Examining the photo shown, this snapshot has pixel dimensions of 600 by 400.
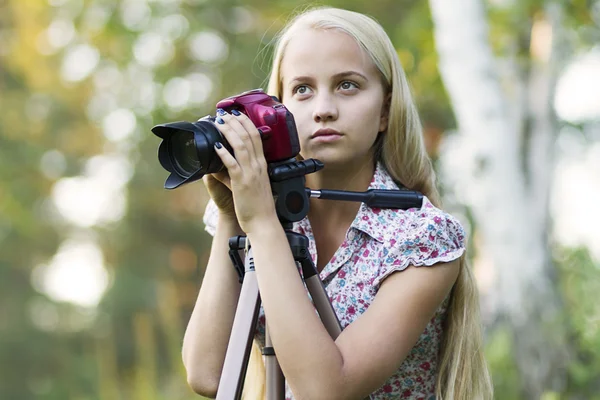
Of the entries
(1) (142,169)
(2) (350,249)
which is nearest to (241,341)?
(2) (350,249)

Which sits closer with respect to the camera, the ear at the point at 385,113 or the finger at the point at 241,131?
the finger at the point at 241,131

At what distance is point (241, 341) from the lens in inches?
73.2

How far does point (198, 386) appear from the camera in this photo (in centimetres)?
210

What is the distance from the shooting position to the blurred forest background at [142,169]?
5.50 metres

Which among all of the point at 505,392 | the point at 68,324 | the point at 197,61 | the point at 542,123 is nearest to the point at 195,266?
the point at 68,324

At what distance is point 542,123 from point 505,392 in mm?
2621

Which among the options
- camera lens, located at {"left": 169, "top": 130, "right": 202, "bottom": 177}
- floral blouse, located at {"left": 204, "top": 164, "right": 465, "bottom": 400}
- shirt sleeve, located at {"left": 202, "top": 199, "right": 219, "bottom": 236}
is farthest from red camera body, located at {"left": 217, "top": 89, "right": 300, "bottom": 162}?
shirt sleeve, located at {"left": 202, "top": 199, "right": 219, "bottom": 236}

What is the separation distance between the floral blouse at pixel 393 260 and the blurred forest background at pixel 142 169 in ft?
5.77

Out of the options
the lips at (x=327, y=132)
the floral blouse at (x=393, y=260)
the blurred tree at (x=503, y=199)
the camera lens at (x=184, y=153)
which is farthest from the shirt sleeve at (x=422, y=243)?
the blurred tree at (x=503, y=199)

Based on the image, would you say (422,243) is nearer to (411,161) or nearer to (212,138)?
(411,161)

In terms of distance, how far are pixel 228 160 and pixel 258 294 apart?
30 cm

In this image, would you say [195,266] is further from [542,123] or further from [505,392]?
[505,392]

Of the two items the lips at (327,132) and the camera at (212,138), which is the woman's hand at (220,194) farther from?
the lips at (327,132)

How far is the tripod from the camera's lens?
6.06ft
